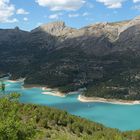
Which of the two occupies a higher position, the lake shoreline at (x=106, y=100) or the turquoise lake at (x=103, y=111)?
the lake shoreline at (x=106, y=100)

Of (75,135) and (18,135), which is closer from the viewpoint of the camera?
(18,135)

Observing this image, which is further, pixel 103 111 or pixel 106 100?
pixel 106 100

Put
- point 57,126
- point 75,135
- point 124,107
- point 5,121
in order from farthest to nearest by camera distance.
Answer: point 124,107 < point 57,126 < point 75,135 < point 5,121

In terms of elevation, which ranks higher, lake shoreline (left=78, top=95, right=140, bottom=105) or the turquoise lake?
lake shoreline (left=78, top=95, right=140, bottom=105)

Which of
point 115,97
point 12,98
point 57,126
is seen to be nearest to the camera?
point 12,98

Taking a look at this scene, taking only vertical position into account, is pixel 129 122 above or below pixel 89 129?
below

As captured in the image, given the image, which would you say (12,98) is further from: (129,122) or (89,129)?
(129,122)

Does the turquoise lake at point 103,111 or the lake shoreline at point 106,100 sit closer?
the turquoise lake at point 103,111

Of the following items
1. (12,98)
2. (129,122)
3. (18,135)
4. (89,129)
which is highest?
(12,98)

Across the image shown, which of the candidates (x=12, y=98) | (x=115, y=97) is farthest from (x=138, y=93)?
(x=12, y=98)

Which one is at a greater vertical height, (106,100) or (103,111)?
(106,100)

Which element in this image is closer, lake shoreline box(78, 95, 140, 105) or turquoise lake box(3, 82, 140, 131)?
turquoise lake box(3, 82, 140, 131)
